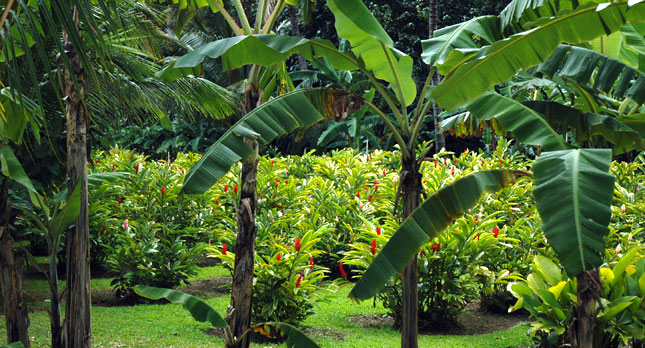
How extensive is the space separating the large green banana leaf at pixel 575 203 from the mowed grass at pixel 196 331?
340 centimetres

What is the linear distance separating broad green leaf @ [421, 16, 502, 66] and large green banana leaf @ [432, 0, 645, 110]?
56 centimetres

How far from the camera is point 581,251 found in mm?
2934

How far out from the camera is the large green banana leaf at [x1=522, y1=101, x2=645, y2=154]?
436 centimetres

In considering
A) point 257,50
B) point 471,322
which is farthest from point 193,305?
point 471,322

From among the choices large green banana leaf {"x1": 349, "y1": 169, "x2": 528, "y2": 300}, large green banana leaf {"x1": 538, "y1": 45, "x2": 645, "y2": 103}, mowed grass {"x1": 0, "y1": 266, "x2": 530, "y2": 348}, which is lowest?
mowed grass {"x1": 0, "y1": 266, "x2": 530, "y2": 348}

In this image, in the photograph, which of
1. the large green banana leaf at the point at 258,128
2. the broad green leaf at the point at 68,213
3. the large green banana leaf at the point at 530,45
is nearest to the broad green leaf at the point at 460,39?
the large green banana leaf at the point at 530,45

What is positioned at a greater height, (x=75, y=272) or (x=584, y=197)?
(x=584, y=197)

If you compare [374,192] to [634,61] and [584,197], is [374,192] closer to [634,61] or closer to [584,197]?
[634,61]

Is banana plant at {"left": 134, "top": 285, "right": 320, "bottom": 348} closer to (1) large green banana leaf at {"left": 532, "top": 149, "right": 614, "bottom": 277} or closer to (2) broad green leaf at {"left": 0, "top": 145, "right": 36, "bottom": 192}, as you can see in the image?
(2) broad green leaf at {"left": 0, "top": 145, "right": 36, "bottom": 192}

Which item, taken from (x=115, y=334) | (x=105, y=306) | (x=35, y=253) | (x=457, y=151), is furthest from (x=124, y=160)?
(x=457, y=151)

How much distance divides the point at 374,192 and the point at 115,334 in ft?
18.1

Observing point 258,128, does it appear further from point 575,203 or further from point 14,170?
point 575,203

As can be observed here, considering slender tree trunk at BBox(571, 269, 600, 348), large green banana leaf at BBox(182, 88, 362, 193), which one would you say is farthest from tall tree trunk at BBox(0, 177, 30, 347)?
slender tree trunk at BBox(571, 269, 600, 348)

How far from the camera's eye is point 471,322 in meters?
7.37
